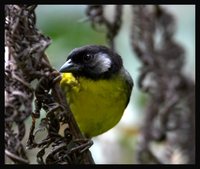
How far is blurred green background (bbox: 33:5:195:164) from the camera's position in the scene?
13.4 ft

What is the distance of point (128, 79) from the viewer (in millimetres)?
3479

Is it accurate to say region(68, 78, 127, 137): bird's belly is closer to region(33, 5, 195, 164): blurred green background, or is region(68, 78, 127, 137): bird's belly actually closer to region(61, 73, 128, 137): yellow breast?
region(61, 73, 128, 137): yellow breast

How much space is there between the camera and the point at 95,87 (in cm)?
323

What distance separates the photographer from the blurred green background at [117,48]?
4.09 m

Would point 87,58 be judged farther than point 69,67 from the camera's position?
Yes

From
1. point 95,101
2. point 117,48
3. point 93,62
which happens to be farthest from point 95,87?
point 117,48

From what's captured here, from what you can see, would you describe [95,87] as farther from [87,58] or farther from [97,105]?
[87,58]

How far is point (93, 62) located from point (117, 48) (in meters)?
0.87

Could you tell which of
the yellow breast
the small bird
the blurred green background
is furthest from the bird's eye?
the blurred green background

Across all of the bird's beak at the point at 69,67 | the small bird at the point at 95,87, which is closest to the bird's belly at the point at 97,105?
the small bird at the point at 95,87

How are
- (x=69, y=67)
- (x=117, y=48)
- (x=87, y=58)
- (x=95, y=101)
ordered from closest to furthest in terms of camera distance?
(x=69, y=67) → (x=95, y=101) → (x=87, y=58) → (x=117, y=48)

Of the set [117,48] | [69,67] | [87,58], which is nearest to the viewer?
[69,67]
